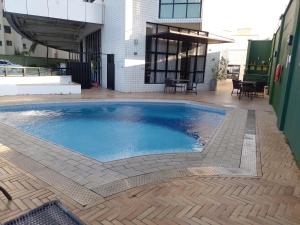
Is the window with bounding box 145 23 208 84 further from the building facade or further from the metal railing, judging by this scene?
the metal railing

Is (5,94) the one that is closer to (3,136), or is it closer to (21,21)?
(3,136)

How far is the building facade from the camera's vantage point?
1157 cm

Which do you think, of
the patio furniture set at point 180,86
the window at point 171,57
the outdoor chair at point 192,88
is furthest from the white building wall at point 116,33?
the outdoor chair at point 192,88

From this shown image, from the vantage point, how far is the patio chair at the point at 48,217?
5.01 feet

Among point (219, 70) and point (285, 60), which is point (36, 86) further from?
point (219, 70)

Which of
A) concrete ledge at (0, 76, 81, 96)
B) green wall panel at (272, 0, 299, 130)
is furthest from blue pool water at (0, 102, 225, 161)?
concrete ledge at (0, 76, 81, 96)

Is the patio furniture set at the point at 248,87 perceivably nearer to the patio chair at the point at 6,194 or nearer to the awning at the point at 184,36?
the awning at the point at 184,36

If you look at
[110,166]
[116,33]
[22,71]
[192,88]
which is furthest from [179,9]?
[110,166]

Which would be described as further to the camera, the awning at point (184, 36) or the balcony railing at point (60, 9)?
the balcony railing at point (60, 9)

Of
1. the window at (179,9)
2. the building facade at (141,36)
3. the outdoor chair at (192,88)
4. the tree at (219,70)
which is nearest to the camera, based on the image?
the building facade at (141,36)

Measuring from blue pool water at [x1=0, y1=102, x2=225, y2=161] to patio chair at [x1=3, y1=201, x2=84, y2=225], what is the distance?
3023mm

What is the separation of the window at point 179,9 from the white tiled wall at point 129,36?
10.7 inches

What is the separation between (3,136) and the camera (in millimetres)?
4645

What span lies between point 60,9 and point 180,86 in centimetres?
720
